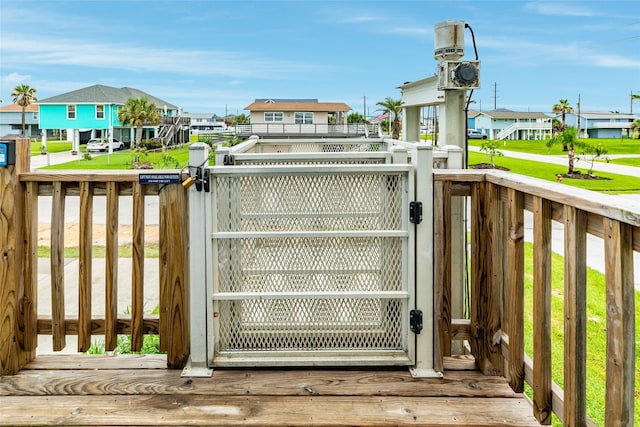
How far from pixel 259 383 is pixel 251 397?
12cm

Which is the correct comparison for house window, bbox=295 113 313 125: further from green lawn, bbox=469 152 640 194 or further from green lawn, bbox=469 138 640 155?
green lawn, bbox=469 152 640 194

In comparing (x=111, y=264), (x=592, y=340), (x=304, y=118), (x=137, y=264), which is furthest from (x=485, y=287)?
(x=304, y=118)

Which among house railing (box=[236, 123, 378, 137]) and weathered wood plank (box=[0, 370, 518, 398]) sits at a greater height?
house railing (box=[236, 123, 378, 137])

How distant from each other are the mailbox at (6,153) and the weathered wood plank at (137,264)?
1.97 ft

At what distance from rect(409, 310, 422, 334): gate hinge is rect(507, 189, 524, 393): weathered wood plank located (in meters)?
0.40

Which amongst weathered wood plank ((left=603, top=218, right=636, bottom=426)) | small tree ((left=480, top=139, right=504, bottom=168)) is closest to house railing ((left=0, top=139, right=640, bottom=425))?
weathered wood plank ((left=603, top=218, right=636, bottom=426))

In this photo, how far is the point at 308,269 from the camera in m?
2.52

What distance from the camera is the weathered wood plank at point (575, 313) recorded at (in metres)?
1.71

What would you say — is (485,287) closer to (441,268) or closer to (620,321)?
(441,268)

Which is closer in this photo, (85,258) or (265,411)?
(265,411)

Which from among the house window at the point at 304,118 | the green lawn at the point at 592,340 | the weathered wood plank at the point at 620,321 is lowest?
the green lawn at the point at 592,340

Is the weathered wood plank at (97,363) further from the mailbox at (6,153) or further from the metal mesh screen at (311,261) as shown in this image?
the mailbox at (6,153)

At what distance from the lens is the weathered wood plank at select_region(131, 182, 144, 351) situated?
2.54m

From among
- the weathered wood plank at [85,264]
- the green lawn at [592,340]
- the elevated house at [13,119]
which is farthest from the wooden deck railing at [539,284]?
the elevated house at [13,119]
